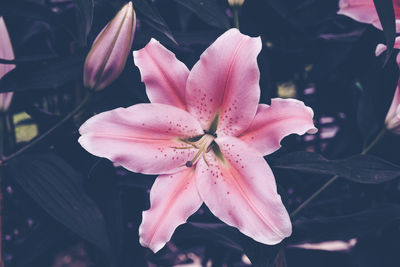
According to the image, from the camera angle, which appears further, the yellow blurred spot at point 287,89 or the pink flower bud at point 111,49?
the yellow blurred spot at point 287,89

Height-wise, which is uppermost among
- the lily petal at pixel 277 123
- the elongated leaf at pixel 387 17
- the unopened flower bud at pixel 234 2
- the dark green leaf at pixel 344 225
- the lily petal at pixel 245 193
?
the unopened flower bud at pixel 234 2

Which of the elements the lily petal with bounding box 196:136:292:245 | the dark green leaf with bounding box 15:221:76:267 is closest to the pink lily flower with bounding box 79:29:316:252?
the lily petal with bounding box 196:136:292:245

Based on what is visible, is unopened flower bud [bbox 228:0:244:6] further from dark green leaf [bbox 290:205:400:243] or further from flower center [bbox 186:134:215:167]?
dark green leaf [bbox 290:205:400:243]

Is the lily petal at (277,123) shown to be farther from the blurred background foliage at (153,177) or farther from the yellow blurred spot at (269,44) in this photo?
the yellow blurred spot at (269,44)

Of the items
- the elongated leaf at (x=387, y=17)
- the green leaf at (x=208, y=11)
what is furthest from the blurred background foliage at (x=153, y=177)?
the elongated leaf at (x=387, y=17)

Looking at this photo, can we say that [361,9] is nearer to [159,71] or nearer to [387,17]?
[387,17]

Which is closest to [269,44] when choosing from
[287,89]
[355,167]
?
[287,89]
